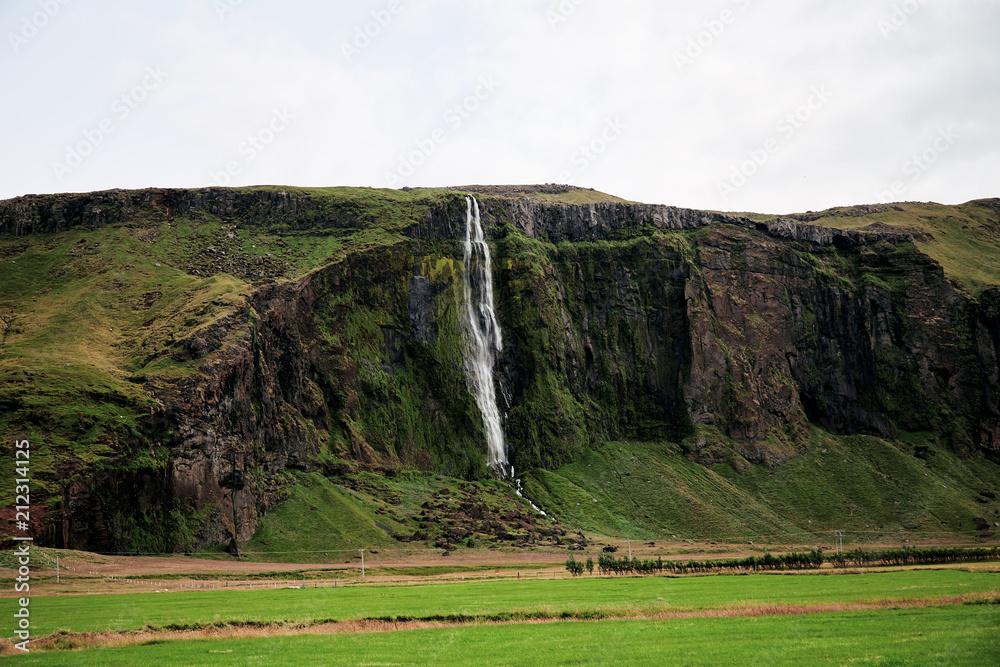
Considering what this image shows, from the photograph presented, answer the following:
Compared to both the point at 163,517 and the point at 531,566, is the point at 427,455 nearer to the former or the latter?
the point at 531,566

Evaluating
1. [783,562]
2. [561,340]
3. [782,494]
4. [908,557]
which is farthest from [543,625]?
[561,340]

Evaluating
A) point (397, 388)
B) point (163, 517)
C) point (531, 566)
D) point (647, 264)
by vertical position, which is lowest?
point (531, 566)

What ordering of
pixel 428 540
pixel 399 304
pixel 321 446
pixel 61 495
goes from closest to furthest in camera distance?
pixel 61 495 → pixel 428 540 → pixel 321 446 → pixel 399 304

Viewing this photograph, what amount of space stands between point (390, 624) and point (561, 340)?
405 ft

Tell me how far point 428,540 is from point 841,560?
57.0 m

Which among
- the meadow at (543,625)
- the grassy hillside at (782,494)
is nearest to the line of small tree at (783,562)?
the meadow at (543,625)

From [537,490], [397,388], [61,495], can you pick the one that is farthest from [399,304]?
[61,495]

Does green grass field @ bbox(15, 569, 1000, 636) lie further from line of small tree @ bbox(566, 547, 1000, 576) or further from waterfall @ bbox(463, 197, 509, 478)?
waterfall @ bbox(463, 197, 509, 478)

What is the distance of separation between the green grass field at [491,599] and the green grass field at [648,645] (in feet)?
21.8

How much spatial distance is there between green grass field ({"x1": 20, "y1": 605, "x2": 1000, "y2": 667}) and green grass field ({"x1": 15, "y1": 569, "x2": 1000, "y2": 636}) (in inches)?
262

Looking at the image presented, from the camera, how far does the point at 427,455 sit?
474 ft

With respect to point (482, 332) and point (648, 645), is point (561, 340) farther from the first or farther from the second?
point (648, 645)

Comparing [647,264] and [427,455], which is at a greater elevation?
[647,264]

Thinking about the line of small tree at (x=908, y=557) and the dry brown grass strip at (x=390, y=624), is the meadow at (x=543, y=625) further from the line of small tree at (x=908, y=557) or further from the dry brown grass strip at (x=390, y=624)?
the line of small tree at (x=908, y=557)
